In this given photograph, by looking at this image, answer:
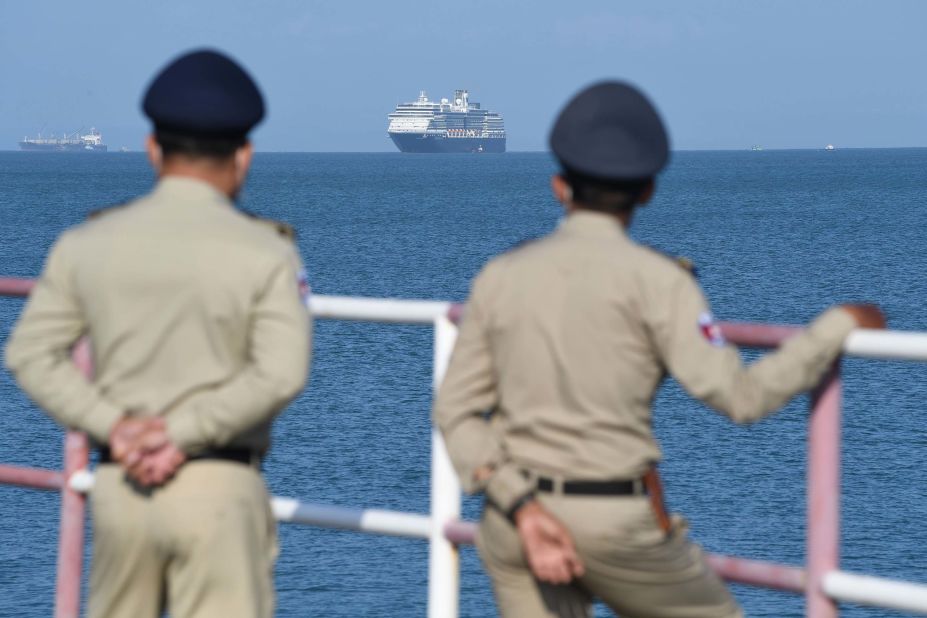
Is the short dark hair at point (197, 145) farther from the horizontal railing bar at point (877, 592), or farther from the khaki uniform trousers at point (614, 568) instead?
the horizontal railing bar at point (877, 592)

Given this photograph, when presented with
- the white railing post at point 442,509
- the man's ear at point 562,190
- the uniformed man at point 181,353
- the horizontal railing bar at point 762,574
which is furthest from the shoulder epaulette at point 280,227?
the horizontal railing bar at point 762,574

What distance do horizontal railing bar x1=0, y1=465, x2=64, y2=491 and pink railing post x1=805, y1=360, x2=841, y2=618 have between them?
1.87m

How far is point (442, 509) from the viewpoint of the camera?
3754 millimetres

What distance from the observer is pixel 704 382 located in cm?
272

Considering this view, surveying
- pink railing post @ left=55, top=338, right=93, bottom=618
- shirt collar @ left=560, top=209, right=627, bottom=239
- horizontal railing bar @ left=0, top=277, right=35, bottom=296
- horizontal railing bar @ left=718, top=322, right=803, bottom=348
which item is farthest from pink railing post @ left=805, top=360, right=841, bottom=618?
horizontal railing bar @ left=0, top=277, right=35, bottom=296

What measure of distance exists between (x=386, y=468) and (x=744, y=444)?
8267 mm

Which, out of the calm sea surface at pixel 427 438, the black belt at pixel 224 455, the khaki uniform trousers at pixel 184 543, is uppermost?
the black belt at pixel 224 455

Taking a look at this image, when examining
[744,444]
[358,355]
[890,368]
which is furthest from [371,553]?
[890,368]

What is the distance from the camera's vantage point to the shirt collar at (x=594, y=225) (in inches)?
110

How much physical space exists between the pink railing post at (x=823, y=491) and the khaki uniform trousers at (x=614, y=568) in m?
0.41

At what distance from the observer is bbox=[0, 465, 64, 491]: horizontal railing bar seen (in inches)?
163

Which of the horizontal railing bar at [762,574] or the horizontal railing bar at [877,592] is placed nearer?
the horizontal railing bar at [877,592]

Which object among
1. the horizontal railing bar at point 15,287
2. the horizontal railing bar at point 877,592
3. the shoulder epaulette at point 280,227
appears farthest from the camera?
the horizontal railing bar at point 15,287

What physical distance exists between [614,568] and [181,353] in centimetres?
81
